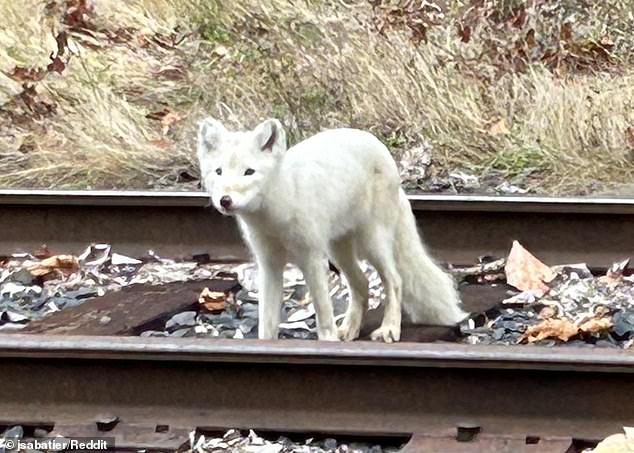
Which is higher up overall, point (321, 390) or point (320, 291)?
point (320, 291)

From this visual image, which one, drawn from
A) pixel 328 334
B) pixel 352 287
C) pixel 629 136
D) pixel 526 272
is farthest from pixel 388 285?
pixel 629 136

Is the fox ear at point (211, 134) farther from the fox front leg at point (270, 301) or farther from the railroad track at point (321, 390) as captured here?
the railroad track at point (321, 390)

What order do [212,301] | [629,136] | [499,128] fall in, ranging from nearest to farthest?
[212,301], [629,136], [499,128]

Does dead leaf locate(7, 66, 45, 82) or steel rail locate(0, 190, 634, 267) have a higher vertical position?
dead leaf locate(7, 66, 45, 82)

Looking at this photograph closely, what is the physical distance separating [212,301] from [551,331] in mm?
1412

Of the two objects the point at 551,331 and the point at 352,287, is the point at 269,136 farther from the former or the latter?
the point at 551,331

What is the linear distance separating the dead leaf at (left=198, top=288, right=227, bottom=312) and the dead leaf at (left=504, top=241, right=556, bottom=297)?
128 centimetres

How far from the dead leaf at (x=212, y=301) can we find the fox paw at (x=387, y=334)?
0.91 meters

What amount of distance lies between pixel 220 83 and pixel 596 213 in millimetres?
4043

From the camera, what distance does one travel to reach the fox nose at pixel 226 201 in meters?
4.14

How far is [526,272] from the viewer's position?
587cm

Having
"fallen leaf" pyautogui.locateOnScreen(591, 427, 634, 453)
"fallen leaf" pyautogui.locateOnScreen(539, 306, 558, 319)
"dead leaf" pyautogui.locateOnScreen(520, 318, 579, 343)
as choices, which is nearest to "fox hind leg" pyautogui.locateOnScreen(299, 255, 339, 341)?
"dead leaf" pyautogui.locateOnScreen(520, 318, 579, 343)

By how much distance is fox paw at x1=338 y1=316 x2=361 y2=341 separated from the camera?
480cm

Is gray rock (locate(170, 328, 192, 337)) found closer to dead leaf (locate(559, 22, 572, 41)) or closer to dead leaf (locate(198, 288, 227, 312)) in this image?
dead leaf (locate(198, 288, 227, 312))
